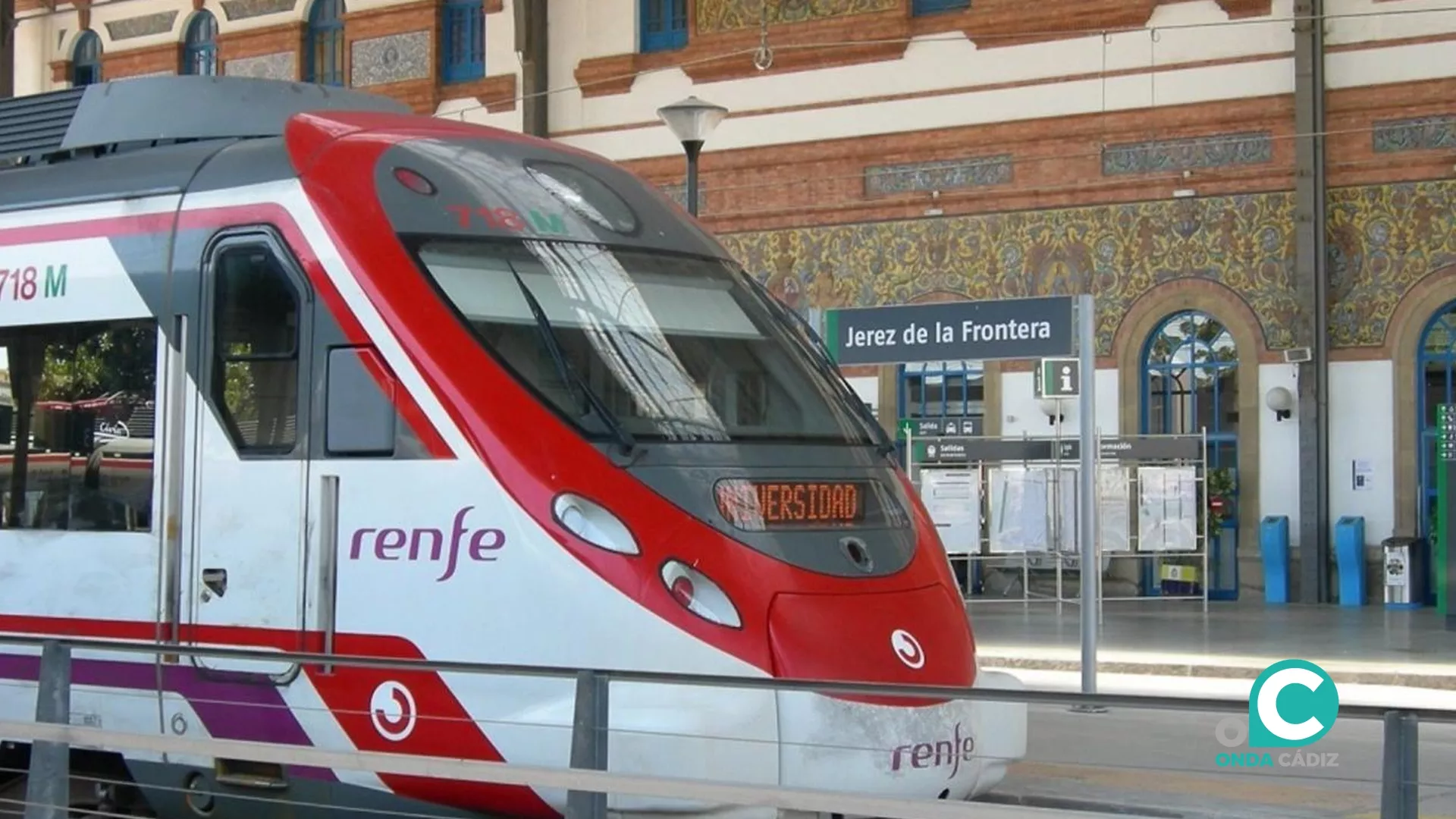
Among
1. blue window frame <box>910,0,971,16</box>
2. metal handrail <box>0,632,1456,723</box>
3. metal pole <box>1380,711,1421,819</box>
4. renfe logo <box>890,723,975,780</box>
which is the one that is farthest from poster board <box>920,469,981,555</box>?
metal pole <box>1380,711,1421,819</box>

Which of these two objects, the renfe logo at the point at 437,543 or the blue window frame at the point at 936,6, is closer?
the renfe logo at the point at 437,543

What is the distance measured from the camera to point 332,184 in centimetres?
858

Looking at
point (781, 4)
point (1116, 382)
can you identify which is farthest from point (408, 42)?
point (1116, 382)

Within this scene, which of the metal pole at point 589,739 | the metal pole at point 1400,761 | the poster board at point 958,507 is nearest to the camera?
the metal pole at point 1400,761

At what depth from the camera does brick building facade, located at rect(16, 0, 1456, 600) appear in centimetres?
2267

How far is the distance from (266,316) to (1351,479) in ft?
54.5

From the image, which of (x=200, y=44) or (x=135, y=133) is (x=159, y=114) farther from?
(x=200, y=44)

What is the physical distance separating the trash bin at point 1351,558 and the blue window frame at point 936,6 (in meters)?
7.27

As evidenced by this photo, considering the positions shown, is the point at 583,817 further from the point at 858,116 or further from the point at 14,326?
the point at 858,116

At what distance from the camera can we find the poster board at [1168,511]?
22.7 meters

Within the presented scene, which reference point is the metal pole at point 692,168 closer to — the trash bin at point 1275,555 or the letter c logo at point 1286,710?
the trash bin at point 1275,555

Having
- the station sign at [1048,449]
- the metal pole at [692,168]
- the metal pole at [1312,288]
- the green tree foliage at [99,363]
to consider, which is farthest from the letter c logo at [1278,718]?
the metal pole at [1312,288]

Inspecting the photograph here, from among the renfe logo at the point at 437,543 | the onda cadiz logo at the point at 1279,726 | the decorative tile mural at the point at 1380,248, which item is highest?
the decorative tile mural at the point at 1380,248

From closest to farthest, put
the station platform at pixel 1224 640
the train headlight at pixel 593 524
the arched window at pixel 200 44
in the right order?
the train headlight at pixel 593 524 < the station platform at pixel 1224 640 < the arched window at pixel 200 44
